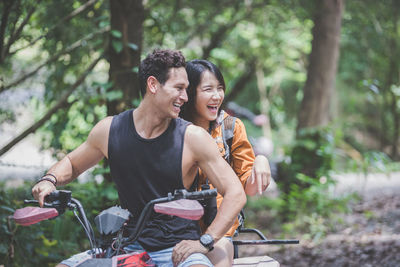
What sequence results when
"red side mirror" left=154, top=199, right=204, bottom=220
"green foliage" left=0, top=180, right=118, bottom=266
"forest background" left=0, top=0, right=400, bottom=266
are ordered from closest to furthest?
1. "red side mirror" left=154, top=199, right=204, bottom=220
2. "green foliage" left=0, top=180, right=118, bottom=266
3. "forest background" left=0, top=0, right=400, bottom=266

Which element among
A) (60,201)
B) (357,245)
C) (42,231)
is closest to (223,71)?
(357,245)

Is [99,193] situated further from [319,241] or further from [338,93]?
[338,93]

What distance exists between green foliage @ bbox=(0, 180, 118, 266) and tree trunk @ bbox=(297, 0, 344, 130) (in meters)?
4.70

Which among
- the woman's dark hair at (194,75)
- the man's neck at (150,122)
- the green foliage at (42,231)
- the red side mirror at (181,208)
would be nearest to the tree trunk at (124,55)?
the green foliage at (42,231)

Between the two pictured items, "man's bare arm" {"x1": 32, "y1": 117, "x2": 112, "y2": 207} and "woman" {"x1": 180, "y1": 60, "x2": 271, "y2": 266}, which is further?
"woman" {"x1": 180, "y1": 60, "x2": 271, "y2": 266}

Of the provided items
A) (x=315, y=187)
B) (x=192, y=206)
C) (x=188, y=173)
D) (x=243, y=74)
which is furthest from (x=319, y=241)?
(x=243, y=74)

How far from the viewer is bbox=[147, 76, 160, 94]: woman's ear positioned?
244 centimetres

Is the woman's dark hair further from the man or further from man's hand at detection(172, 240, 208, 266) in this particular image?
man's hand at detection(172, 240, 208, 266)

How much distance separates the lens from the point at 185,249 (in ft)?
7.06

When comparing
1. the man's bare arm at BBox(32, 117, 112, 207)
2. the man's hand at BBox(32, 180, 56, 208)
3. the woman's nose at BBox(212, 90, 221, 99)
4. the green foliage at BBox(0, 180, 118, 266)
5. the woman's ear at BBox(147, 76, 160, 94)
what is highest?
Result: the woman's ear at BBox(147, 76, 160, 94)

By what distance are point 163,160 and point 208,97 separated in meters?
0.69

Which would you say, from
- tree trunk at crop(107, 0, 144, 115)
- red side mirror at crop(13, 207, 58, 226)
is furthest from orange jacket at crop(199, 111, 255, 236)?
tree trunk at crop(107, 0, 144, 115)

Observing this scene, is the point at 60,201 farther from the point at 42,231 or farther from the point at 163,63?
the point at 42,231

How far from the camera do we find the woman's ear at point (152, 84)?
7.99 feet
